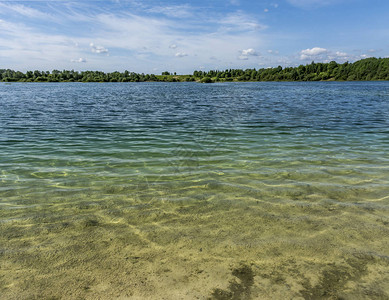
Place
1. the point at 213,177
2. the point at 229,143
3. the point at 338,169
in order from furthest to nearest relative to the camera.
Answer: the point at 229,143 → the point at 338,169 → the point at 213,177

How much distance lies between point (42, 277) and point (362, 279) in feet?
15.7

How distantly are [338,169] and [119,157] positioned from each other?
27.7 ft

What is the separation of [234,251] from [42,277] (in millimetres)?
3089

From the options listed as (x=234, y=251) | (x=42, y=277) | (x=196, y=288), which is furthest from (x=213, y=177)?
(x=42, y=277)

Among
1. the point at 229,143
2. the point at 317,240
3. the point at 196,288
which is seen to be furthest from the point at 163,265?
the point at 229,143

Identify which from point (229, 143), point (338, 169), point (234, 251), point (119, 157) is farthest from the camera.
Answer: point (229, 143)

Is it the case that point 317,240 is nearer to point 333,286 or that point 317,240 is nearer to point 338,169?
point 333,286

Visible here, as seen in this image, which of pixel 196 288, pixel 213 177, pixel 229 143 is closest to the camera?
pixel 196 288

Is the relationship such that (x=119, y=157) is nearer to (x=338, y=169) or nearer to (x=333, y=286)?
(x=338, y=169)

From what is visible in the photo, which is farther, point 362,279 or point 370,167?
point 370,167

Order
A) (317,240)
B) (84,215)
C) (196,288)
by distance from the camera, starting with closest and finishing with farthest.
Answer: (196,288) → (317,240) → (84,215)

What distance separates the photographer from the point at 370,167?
376 inches

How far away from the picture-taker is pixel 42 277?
4.03 metres

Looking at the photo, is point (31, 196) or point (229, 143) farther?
point (229, 143)
